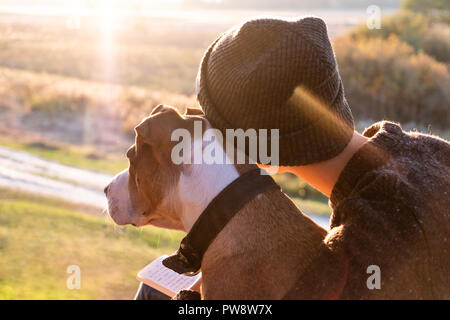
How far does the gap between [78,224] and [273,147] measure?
4216 mm

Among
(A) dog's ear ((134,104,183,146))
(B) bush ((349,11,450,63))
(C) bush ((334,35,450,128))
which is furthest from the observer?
(B) bush ((349,11,450,63))

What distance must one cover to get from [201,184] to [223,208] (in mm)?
165

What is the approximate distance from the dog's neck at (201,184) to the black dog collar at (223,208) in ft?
0.13

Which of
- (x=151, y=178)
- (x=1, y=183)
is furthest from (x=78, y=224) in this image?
(x=151, y=178)

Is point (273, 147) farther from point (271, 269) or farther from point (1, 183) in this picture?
point (1, 183)

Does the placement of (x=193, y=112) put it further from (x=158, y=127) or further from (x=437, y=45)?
(x=437, y=45)

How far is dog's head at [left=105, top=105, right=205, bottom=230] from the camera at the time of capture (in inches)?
101

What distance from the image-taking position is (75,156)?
1138 cm

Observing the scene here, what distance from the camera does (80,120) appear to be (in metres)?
15.8

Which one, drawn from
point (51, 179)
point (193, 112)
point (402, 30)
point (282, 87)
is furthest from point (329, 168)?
point (402, 30)

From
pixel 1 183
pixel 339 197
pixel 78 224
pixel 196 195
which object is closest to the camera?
pixel 196 195

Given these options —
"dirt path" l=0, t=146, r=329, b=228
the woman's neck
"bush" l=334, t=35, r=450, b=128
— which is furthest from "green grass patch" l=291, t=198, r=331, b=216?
"bush" l=334, t=35, r=450, b=128

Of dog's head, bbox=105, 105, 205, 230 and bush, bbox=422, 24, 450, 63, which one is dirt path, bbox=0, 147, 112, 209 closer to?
dog's head, bbox=105, 105, 205, 230

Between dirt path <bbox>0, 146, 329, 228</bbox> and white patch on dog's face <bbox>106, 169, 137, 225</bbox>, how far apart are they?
4768mm
